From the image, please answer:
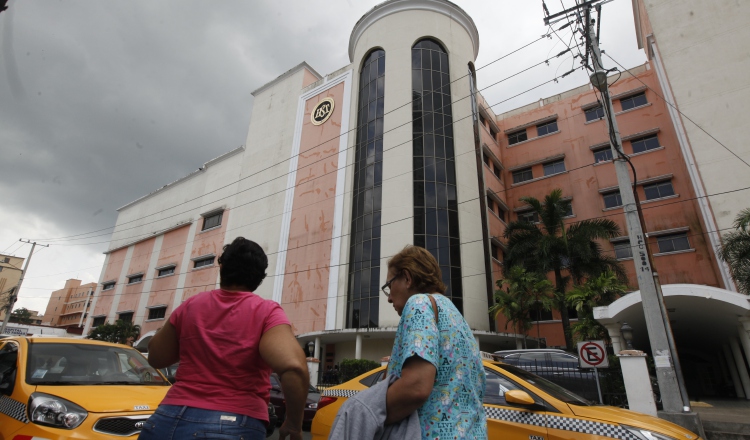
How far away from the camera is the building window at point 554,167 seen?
30234 mm

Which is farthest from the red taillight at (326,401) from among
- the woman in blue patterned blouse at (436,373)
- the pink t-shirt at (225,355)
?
the woman in blue patterned blouse at (436,373)

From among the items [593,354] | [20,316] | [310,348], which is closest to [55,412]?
[593,354]

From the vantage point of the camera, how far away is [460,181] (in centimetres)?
2552

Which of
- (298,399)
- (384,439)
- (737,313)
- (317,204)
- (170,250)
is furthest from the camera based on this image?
(170,250)

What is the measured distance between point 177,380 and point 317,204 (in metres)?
27.3

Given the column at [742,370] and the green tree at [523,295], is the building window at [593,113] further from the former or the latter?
the column at [742,370]

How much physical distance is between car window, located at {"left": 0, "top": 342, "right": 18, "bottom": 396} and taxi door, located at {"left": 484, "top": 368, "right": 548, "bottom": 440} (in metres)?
4.21

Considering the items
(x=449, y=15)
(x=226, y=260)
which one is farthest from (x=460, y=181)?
(x=226, y=260)

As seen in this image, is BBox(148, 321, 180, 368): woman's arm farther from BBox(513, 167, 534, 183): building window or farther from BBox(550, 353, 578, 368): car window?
BBox(513, 167, 534, 183): building window

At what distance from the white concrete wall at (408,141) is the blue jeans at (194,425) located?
2061cm

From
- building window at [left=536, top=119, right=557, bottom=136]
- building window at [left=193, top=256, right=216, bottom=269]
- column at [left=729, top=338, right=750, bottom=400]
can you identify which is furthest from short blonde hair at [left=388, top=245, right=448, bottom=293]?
building window at [left=193, top=256, right=216, bottom=269]

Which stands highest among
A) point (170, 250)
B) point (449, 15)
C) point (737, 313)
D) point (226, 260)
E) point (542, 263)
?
point (449, 15)

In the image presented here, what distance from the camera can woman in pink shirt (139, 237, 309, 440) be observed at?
1.85 metres

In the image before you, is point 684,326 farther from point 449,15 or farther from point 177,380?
point 449,15
